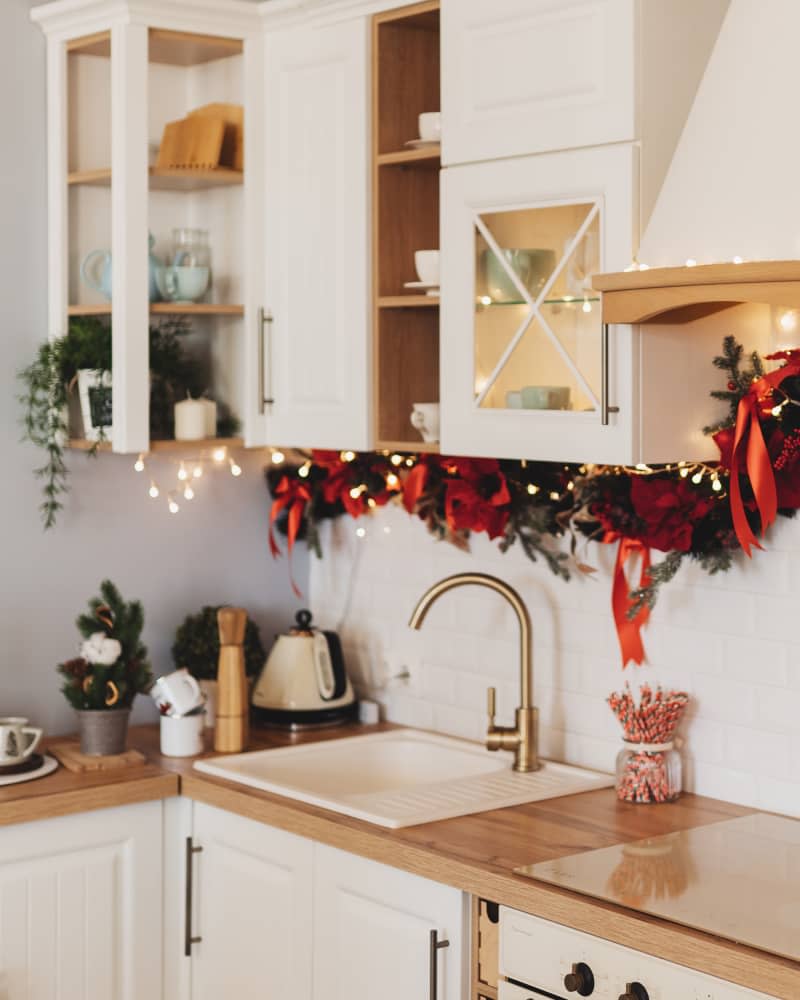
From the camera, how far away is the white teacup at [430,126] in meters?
2.93

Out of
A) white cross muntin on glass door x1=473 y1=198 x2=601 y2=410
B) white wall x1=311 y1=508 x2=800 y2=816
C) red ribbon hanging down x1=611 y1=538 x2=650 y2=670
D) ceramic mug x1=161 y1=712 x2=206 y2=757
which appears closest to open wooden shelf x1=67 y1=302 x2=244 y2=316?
white wall x1=311 y1=508 x2=800 y2=816

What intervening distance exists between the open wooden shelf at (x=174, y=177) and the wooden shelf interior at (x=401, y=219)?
1.33ft

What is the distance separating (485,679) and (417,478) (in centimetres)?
49

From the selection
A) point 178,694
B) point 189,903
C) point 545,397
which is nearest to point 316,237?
point 545,397

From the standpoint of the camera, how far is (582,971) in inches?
88.2

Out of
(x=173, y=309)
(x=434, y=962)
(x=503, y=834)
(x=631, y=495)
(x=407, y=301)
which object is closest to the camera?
(x=434, y=962)

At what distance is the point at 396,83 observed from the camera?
10.1ft

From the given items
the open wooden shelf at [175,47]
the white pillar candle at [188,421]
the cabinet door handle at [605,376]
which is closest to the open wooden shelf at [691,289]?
the cabinet door handle at [605,376]

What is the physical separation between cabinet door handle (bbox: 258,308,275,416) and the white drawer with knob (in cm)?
137

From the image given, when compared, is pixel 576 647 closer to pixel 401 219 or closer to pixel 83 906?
pixel 401 219

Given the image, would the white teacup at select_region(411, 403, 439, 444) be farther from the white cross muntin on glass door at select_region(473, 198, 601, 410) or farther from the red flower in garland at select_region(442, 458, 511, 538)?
the white cross muntin on glass door at select_region(473, 198, 601, 410)

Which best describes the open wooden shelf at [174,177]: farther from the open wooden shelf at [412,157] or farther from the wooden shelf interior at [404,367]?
the wooden shelf interior at [404,367]

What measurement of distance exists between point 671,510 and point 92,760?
129 centimetres

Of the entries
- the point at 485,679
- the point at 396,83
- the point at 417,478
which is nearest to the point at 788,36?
the point at 396,83
